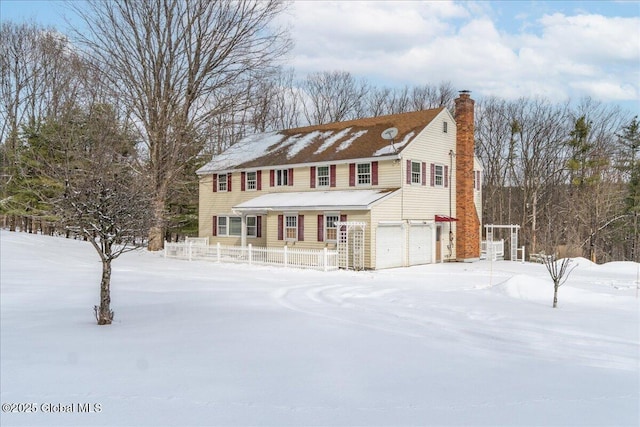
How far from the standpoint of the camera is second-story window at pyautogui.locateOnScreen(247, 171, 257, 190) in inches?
1204

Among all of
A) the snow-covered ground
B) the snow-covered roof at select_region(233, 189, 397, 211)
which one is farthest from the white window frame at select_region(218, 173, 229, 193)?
the snow-covered ground

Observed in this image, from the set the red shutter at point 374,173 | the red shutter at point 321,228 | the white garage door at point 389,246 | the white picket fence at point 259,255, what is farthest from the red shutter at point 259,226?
the white garage door at point 389,246

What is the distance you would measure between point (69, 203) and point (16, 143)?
3209 centimetres

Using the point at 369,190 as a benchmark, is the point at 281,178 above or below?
above

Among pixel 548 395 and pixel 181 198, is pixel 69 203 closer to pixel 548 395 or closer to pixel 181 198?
pixel 548 395

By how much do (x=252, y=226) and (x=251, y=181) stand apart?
2895 millimetres

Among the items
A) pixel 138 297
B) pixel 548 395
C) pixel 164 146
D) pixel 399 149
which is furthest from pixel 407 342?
pixel 164 146

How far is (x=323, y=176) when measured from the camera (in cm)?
2748

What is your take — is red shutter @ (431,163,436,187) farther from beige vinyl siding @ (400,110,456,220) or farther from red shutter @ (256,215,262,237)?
red shutter @ (256,215,262,237)

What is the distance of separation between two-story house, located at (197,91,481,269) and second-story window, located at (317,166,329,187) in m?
0.05

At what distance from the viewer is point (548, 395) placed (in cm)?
671

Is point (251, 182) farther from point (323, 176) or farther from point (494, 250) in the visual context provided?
point (494, 250)

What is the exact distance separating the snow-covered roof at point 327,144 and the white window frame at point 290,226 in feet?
11.3

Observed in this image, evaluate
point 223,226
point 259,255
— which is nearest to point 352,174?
point 259,255
